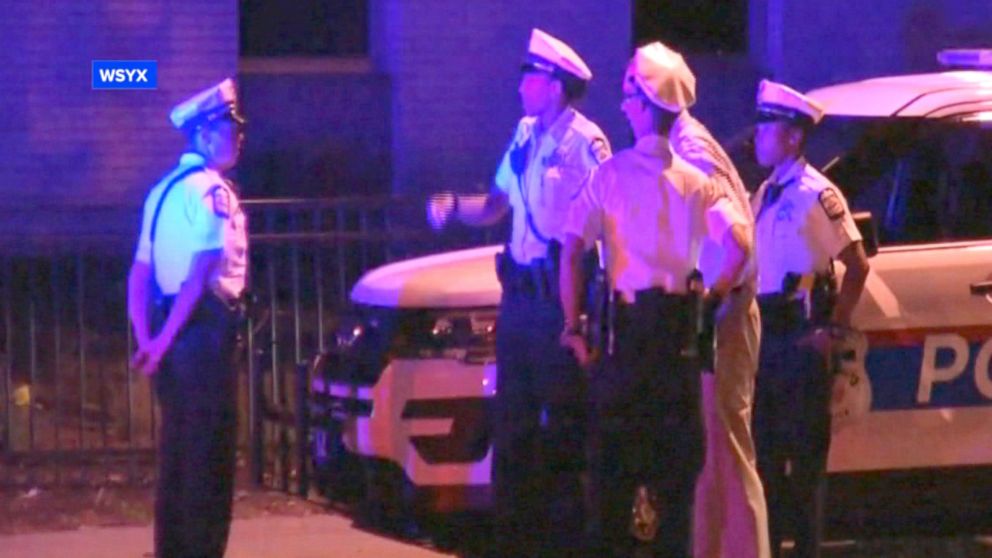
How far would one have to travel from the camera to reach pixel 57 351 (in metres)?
10.1

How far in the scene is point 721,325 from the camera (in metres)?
6.73

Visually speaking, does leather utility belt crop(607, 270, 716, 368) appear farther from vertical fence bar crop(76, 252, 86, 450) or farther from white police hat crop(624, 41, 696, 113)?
vertical fence bar crop(76, 252, 86, 450)

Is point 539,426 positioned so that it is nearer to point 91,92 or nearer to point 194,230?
point 194,230

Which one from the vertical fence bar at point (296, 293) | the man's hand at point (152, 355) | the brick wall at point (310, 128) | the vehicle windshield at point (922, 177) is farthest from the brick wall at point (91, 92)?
the man's hand at point (152, 355)

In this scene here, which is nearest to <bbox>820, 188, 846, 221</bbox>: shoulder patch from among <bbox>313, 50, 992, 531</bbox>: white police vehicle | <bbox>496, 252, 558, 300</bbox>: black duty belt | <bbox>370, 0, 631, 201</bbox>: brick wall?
<bbox>313, 50, 992, 531</bbox>: white police vehicle

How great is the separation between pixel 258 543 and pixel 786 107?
292 centimetres

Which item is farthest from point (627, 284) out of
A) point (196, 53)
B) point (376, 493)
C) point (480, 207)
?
point (196, 53)

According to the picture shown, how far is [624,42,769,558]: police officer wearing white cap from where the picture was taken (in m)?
6.68

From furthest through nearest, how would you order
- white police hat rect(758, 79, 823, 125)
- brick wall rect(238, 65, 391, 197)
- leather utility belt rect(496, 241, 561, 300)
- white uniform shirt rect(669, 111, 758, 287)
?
brick wall rect(238, 65, 391, 197)
white police hat rect(758, 79, 823, 125)
leather utility belt rect(496, 241, 561, 300)
white uniform shirt rect(669, 111, 758, 287)

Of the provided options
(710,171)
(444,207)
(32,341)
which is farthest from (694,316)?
(32,341)

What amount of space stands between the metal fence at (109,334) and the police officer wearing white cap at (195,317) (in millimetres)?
2300

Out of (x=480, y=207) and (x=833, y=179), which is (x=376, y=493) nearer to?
(x=480, y=207)

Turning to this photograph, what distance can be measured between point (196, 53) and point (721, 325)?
28.0 ft

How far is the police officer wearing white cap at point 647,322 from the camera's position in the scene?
622 centimetres
